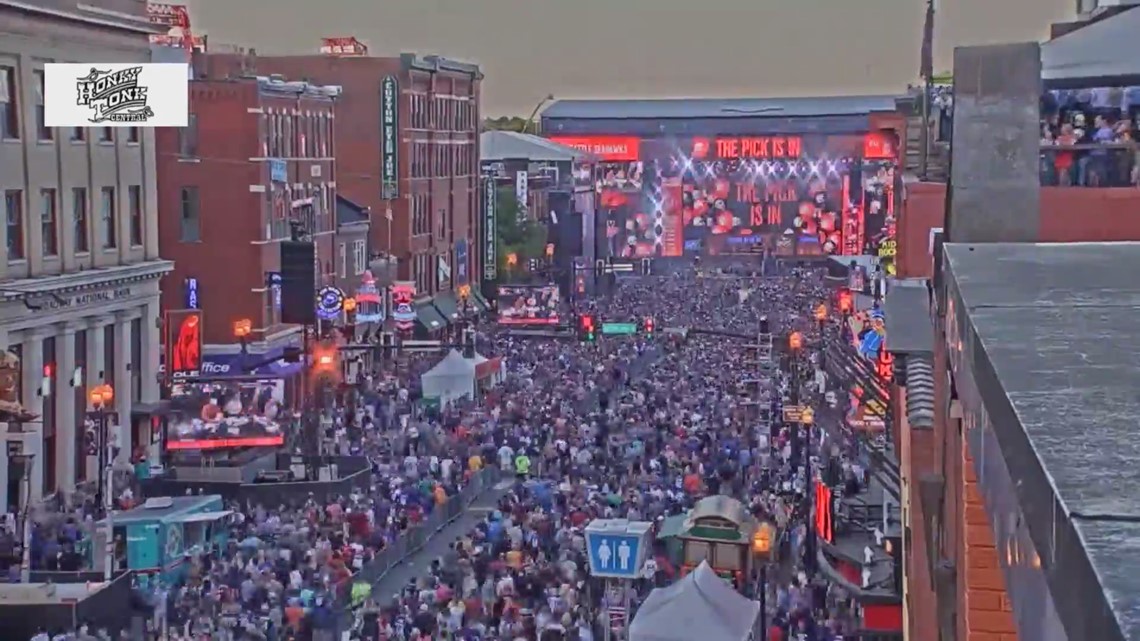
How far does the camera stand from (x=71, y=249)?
36.8 metres

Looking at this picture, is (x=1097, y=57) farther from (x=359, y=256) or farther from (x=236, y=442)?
(x=359, y=256)

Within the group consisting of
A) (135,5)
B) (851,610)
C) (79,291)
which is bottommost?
(851,610)

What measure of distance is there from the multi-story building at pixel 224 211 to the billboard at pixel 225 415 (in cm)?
1067

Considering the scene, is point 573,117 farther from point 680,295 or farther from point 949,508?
point 949,508

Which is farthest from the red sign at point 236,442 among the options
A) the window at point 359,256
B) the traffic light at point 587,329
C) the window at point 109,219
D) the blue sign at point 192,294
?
the window at point 359,256

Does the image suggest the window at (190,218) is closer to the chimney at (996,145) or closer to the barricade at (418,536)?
the barricade at (418,536)

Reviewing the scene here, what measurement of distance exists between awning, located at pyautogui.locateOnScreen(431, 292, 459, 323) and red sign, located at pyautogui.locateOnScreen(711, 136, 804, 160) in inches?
3704

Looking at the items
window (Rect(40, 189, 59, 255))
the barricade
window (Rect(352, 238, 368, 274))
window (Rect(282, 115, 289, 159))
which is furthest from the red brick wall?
window (Rect(352, 238, 368, 274))

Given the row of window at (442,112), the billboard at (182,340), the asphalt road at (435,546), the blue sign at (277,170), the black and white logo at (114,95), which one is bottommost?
the asphalt road at (435,546)

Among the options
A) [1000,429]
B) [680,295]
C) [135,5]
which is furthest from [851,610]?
[680,295]

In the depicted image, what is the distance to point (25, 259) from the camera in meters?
34.8

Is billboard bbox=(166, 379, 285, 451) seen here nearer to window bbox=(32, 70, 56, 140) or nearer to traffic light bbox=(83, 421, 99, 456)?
traffic light bbox=(83, 421, 99, 456)

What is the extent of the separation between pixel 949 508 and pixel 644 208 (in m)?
146

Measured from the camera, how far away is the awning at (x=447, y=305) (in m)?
72.1
